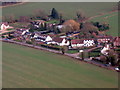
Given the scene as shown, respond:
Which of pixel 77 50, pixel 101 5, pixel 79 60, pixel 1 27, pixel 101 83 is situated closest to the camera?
pixel 101 83

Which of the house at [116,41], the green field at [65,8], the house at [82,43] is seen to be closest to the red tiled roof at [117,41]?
the house at [116,41]

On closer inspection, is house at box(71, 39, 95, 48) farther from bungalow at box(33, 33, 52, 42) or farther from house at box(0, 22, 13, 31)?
house at box(0, 22, 13, 31)

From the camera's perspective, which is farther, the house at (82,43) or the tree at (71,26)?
the tree at (71,26)

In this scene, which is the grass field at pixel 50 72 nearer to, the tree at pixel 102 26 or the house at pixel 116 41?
the house at pixel 116 41

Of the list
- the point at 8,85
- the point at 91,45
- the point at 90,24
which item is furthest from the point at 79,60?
the point at 90,24

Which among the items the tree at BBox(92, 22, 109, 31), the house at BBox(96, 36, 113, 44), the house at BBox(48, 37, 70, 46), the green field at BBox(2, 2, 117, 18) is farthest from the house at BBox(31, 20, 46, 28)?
the house at BBox(96, 36, 113, 44)

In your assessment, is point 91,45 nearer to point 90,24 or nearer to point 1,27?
point 90,24
